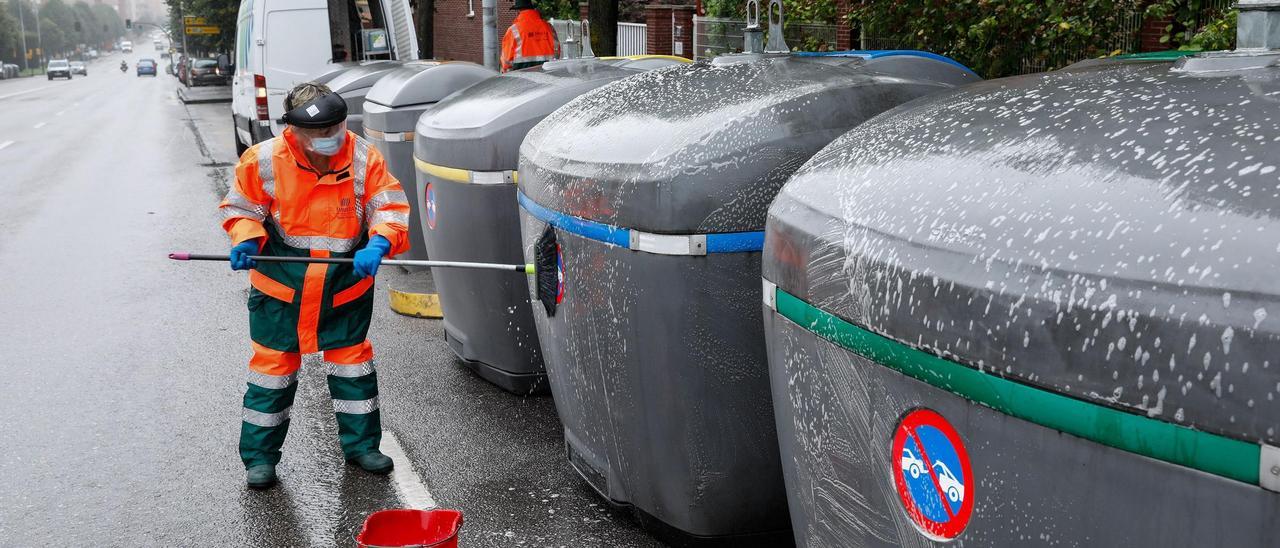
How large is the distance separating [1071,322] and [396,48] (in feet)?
44.9

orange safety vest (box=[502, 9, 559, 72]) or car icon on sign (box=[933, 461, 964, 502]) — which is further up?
orange safety vest (box=[502, 9, 559, 72])

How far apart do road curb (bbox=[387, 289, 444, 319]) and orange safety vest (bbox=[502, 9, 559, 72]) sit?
3.58 m

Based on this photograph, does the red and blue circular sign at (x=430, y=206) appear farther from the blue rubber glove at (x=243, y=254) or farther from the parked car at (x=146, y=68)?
the parked car at (x=146, y=68)

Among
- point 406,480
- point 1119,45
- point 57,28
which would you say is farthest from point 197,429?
point 57,28

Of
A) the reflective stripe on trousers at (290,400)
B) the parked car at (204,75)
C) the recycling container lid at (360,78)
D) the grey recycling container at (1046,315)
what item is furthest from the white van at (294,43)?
the parked car at (204,75)

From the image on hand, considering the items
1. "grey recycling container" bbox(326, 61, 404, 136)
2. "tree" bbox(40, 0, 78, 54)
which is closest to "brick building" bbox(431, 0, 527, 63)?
"grey recycling container" bbox(326, 61, 404, 136)

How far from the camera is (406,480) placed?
14.8 ft

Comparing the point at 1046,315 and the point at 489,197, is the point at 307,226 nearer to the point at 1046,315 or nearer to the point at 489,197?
the point at 489,197

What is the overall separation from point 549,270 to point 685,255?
2.30 ft

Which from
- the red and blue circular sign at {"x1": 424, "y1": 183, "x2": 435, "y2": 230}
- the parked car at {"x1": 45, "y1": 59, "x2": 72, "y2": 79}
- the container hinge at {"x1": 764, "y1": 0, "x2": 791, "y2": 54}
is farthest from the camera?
the parked car at {"x1": 45, "y1": 59, "x2": 72, "y2": 79}

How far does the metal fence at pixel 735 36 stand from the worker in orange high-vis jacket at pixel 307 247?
5.78 meters

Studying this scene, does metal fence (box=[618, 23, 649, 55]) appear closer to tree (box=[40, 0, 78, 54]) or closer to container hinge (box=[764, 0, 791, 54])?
container hinge (box=[764, 0, 791, 54])

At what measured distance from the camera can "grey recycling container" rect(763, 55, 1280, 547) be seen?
153 cm

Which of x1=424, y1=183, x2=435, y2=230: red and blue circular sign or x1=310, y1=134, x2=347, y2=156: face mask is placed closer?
x1=310, y1=134, x2=347, y2=156: face mask
